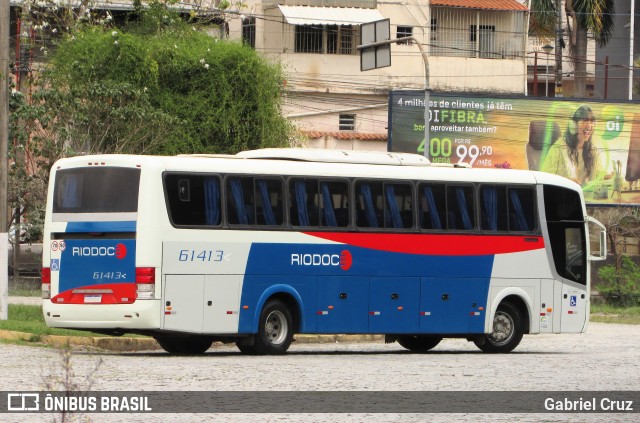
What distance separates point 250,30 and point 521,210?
105ft

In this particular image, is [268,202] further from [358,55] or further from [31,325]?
[358,55]

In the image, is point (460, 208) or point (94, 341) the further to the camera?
point (460, 208)

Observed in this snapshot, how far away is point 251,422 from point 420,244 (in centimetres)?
1169

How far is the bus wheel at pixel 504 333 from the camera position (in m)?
24.6

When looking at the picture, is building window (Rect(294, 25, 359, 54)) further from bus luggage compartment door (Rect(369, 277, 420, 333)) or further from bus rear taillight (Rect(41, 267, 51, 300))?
bus rear taillight (Rect(41, 267, 51, 300))

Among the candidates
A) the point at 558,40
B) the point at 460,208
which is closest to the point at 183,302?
the point at 460,208

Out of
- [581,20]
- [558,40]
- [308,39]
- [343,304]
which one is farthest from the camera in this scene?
[558,40]

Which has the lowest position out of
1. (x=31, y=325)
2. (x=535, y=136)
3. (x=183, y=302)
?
(x=31, y=325)

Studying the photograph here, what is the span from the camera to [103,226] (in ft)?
66.9

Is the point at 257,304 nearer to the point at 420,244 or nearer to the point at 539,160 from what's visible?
the point at 420,244

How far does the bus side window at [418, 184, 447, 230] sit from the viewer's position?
23.6 metres

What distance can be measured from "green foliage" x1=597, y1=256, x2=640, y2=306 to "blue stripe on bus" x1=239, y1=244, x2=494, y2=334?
22595mm

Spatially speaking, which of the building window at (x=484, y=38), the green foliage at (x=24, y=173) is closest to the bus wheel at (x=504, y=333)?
the green foliage at (x=24, y=173)

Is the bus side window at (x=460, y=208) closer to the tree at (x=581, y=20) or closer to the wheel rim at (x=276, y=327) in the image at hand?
the wheel rim at (x=276, y=327)
